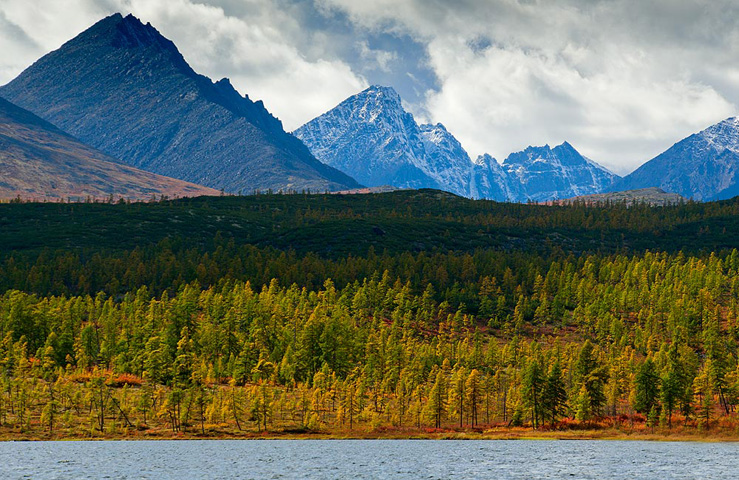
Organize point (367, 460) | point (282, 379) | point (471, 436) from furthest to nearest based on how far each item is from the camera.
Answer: point (282, 379) < point (471, 436) < point (367, 460)

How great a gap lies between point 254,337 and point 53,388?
65.1 metres

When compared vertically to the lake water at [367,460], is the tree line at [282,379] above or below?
above

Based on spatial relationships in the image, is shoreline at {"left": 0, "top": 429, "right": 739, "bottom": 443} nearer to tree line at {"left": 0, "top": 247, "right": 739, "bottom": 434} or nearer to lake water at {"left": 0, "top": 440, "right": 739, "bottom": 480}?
lake water at {"left": 0, "top": 440, "right": 739, "bottom": 480}

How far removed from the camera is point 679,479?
7331 centimetres

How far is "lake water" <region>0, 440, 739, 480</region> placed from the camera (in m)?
79.1

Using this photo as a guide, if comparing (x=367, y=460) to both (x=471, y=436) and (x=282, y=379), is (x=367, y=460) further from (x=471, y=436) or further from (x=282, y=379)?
(x=282, y=379)

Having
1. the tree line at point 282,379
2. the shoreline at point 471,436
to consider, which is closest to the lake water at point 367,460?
the shoreline at point 471,436

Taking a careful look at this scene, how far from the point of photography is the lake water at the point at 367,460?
79062 mm

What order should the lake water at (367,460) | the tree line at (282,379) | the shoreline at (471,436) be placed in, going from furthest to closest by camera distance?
the tree line at (282,379) < the shoreline at (471,436) < the lake water at (367,460)

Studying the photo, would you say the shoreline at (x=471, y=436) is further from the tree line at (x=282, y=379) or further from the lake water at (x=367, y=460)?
the tree line at (x=282, y=379)

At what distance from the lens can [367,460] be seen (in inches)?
3706

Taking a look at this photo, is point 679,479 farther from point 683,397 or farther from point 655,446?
point 683,397

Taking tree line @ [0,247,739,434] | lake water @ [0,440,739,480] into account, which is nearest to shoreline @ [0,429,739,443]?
lake water @ [0,440,739,480]

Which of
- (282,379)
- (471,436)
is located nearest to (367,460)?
(471,436)
